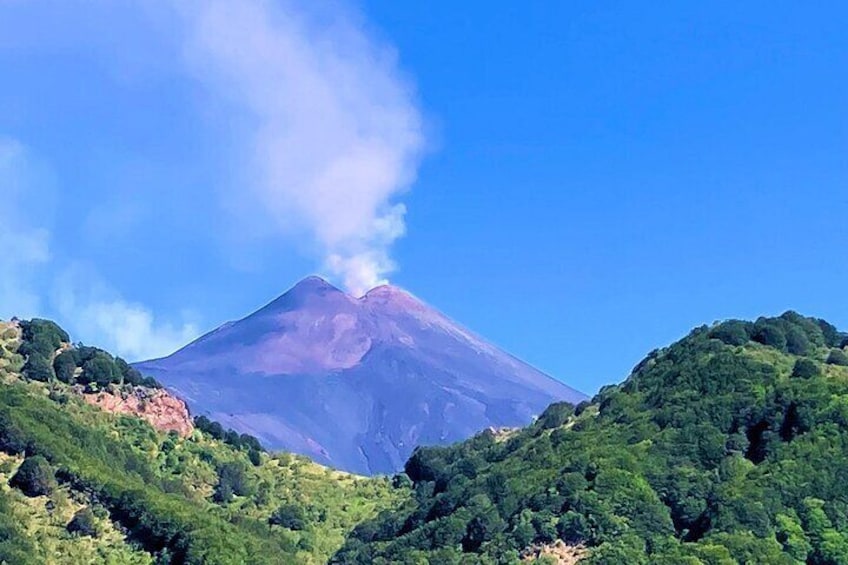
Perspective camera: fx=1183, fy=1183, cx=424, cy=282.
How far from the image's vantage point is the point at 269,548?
202ft

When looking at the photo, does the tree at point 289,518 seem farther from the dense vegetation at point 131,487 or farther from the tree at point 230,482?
the tree at point 230,482

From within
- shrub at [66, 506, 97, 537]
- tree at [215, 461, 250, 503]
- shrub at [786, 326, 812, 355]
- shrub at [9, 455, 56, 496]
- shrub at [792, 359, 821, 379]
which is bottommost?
shrub at [66, 506, 97, 537]

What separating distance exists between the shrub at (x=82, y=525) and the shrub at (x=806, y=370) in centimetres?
3551

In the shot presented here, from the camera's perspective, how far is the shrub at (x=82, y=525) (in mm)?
56312

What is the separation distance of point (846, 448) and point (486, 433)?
3611 centimetres

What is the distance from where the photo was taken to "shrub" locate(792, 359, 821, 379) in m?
59.4

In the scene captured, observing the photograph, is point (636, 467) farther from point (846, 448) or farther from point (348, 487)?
point (348, 487)

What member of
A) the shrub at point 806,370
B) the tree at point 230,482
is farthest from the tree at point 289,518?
the shrub at point 806,370

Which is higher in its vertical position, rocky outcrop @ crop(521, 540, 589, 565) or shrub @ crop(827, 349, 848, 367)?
shrub @ crop(827, 349, 848, 367)

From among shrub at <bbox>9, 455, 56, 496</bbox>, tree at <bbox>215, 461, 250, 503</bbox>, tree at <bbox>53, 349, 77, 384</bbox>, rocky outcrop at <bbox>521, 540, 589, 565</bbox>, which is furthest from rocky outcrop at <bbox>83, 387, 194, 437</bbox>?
rocky outcrop at <bbox>521, 540, 589, 565</bbox>

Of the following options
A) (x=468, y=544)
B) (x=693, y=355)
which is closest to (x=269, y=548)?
(x=468, y=544)

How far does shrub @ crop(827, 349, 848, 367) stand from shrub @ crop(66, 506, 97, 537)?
3940cm

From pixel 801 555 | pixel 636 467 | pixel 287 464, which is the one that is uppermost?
pixel 287 464

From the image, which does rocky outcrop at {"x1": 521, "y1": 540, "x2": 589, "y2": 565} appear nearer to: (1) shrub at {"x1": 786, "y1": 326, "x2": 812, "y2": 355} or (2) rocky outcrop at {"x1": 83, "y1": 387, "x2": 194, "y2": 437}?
(1) shrub at {"x1": 786, "y1": 326, "x2": 812, "y2": 355}
